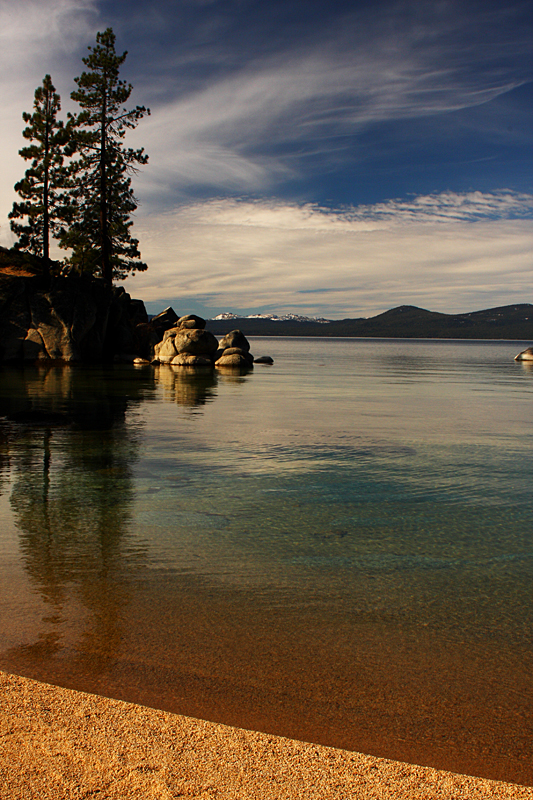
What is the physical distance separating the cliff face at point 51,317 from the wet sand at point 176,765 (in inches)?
1464

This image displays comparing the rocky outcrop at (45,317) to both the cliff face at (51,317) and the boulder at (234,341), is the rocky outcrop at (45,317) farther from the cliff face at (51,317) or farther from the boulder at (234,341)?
the boulder at (234,341)

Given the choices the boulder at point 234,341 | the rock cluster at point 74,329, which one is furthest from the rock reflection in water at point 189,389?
the boulder at point 234,341

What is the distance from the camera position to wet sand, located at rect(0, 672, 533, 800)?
2383mm

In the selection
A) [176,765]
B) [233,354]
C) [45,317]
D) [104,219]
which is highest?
[104,219]

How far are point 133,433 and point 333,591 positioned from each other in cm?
853

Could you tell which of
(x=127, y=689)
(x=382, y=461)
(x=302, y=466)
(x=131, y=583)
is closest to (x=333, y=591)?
(x=131, y=583)

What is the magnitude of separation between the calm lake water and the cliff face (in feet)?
92.5

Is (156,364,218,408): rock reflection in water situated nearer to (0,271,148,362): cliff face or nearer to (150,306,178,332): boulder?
(0,271,148,362): cliff face

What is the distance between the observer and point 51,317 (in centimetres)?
3825

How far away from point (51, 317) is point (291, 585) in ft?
122

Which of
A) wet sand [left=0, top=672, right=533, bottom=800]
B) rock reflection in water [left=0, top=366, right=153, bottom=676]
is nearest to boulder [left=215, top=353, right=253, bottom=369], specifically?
rock reflection in water [left=0, top=366, right=153, bottom=676]

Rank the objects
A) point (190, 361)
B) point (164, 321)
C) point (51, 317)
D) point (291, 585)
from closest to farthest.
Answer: point (291, 585) < point (51, 317) < point (190, 361) < point (164, 321)

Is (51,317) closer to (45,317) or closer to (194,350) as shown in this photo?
(45,317)

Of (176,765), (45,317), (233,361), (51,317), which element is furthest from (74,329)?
(176,765)
